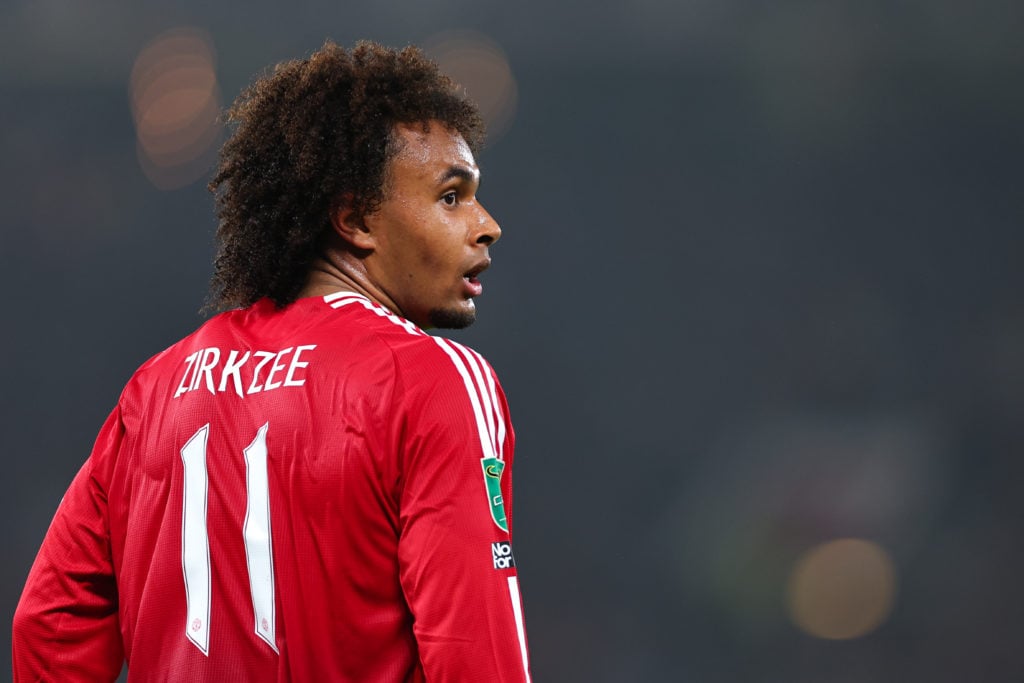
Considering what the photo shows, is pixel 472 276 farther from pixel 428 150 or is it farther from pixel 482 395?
pixel 482 395

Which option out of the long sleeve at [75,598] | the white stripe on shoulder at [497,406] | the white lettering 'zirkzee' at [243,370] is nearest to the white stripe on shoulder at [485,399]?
the white stripe on shoulder at [497,406]

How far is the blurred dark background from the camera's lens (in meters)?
3.36

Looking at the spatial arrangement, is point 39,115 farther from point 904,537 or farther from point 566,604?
point 904,537

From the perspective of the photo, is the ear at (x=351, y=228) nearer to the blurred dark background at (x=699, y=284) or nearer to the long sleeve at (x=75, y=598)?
the long sleeve at (x=75, y=598)

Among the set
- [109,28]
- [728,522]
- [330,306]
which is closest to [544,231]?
[728,522]

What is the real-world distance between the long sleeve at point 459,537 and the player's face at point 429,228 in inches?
8.5

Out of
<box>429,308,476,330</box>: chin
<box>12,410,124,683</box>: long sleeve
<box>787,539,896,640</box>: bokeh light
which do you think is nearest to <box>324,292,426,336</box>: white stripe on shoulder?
<box>429,308,476,330</box>: chin

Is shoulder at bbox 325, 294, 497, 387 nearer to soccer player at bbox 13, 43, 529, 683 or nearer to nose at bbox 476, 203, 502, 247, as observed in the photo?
soccer player at bbox 13, 43, 529, 683

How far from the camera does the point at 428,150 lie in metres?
1.11

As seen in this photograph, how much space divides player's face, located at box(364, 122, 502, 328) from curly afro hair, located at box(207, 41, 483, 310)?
0.06 ft

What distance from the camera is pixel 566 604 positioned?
341 centimetres

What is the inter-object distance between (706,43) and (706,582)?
178cm

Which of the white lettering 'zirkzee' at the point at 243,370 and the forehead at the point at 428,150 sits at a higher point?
the forehead at the point at 428,150

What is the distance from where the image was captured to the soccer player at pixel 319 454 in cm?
89
